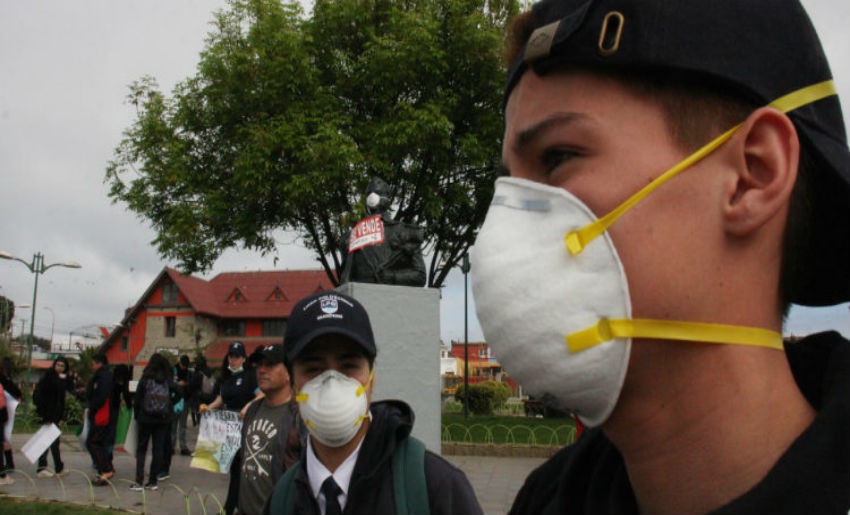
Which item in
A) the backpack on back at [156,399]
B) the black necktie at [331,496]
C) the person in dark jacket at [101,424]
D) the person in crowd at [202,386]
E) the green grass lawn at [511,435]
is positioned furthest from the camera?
the green grass lawn at [511,435]

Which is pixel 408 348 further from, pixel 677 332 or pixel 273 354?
pixel 677 332

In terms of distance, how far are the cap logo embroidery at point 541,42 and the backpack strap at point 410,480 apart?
1741 millimetres

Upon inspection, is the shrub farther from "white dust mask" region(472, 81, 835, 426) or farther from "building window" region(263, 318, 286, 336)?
"building window" region(263, 318, 286, 336)

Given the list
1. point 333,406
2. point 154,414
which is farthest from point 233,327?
point 333,406

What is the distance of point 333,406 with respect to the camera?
2.91m

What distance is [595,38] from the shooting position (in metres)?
1.12

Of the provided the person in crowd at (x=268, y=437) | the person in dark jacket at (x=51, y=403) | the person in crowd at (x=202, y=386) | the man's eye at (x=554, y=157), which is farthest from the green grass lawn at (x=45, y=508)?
the man's eye at (x=554, y=157)

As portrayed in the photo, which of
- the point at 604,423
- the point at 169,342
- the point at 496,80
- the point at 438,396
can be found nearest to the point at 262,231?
the point at 496,80

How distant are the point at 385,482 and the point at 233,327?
5344cm

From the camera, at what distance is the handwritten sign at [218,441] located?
640 centimetres

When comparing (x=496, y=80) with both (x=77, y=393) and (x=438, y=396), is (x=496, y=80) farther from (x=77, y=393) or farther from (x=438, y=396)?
(x=77, y=393)

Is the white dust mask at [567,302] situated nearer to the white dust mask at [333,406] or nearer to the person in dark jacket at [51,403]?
the white dust mask at [333,406]

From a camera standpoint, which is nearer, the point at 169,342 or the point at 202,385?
the point at 202,385

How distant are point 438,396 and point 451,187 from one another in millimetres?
10995
